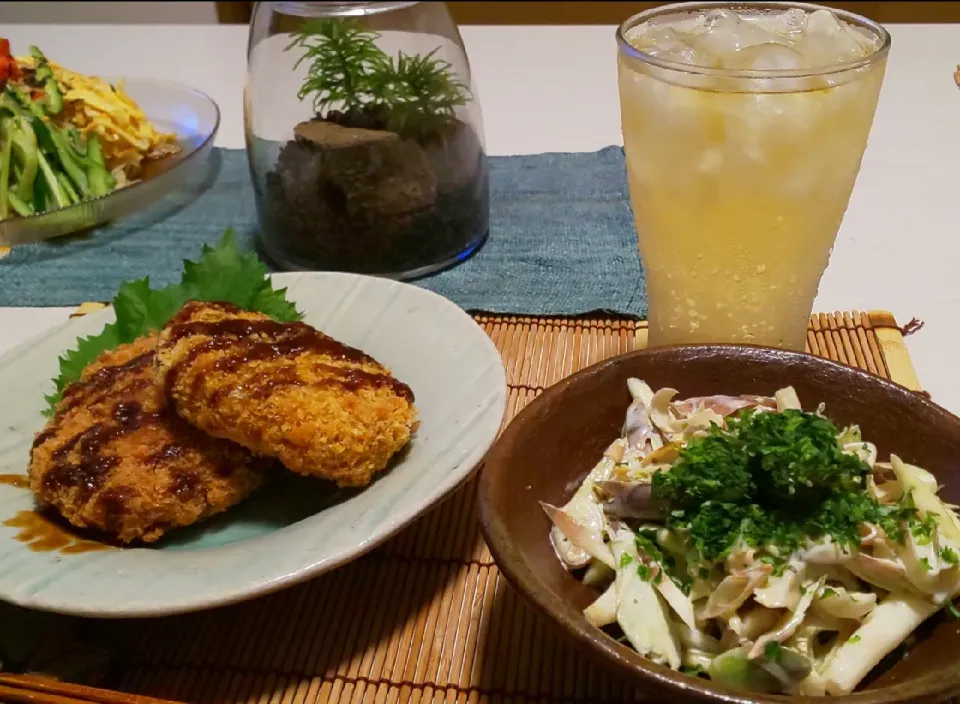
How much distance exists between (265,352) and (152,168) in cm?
104

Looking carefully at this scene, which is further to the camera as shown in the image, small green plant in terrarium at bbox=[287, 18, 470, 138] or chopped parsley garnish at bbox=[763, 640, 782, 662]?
small green plant in terrarium at bbox=[287, 18, 470, 138]

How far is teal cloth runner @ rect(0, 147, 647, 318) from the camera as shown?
4.82 ft

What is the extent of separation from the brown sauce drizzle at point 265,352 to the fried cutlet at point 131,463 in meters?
0.06

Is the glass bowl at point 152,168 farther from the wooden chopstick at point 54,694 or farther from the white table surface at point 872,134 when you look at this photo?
the wooden chopstick at point 54,694

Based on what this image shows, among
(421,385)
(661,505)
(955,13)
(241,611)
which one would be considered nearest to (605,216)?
(421,385)

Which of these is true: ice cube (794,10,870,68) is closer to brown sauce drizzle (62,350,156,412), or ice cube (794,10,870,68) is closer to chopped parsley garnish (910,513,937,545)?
chopped parsley garnish (910,513,937,545)

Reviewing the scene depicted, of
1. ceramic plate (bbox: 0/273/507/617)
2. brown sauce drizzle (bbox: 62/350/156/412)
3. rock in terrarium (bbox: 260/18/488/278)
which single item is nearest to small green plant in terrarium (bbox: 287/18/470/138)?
rock in terrarium (bbox: 260/18/488/278)

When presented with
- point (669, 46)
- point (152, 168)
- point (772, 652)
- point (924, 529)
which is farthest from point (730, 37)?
point (152, 168)

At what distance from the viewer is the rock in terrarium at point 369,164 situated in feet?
4.91

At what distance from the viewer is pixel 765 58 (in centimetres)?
99

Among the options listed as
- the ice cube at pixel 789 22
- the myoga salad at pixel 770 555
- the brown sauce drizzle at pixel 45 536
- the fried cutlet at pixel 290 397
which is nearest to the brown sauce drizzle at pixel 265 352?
the fried cutlet at pixel 290 397

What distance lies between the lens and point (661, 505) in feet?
2.75

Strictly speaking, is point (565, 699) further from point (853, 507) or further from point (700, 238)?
point (700, 238)

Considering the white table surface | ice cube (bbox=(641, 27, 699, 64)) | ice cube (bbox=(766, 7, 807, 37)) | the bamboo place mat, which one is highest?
ice cube (bbox=(641, 27, 699, 64))
